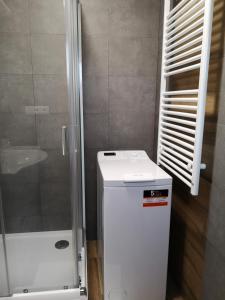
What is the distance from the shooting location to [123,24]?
1896 millimetres

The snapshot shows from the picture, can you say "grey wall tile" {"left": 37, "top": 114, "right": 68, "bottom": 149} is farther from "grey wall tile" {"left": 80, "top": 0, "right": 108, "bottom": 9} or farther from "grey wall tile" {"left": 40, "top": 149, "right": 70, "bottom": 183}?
"grey wall tile" {"left": 80, "top": 0, "right": 108, "bottom": 9}

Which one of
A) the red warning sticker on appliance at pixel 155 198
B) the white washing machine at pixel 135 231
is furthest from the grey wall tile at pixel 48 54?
the red warning sticker on appliance at pixel 155 198

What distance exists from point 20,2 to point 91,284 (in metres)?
2.24

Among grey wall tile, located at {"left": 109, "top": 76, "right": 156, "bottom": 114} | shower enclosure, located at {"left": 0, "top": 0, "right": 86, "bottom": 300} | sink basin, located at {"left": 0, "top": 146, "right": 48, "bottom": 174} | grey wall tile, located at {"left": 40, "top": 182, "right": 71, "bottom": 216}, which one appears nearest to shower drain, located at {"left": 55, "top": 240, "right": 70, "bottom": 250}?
shower enclosure, located at {"left": 0, "top": 0, "right": 86, "bottom": 300}

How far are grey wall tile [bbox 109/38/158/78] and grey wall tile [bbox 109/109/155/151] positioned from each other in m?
0.35

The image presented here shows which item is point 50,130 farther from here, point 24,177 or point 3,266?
point 3,266

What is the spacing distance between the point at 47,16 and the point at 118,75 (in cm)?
71

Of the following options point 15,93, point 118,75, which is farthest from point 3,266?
point 118,75

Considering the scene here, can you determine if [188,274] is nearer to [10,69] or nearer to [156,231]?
[156,231]

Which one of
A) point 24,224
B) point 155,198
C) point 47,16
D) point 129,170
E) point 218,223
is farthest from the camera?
point 24,224

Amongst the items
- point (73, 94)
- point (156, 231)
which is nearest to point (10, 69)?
point (73, 94)

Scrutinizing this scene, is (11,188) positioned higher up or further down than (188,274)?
higher up

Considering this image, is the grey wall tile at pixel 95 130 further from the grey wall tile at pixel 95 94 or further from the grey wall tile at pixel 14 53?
Result: the grey wall tile at pixel 14 53

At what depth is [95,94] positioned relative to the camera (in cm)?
199
